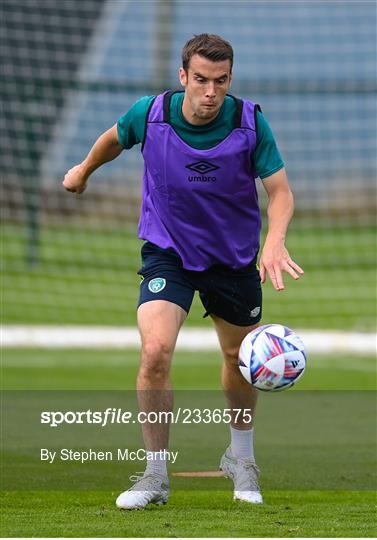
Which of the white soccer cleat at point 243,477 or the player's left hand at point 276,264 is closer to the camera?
the player's left hand at point 276,264

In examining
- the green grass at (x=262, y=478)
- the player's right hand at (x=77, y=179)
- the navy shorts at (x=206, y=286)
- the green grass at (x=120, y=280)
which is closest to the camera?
the green grass at (x=262, y=478)

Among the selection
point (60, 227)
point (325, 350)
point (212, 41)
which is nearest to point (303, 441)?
point (212, 41)

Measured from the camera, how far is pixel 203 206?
6461 millimetres

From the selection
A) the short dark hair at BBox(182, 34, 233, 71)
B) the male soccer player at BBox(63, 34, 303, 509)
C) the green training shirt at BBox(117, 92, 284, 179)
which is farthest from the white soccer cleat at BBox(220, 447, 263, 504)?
the short dark hair at BBox(182, 34, 233, 71)

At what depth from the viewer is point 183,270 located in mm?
6457

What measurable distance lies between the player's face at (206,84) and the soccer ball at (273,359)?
3.88 ft

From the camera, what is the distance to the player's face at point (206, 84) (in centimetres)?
620

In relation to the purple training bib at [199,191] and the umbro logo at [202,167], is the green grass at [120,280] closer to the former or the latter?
the purple training bib at [199,191]

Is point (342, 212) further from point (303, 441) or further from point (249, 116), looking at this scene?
point (249, 116)

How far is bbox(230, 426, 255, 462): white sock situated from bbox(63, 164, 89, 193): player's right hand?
64.7 inches

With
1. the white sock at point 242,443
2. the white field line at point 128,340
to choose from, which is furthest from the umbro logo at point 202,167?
the white field line at point 128,340

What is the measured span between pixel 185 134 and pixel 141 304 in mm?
937

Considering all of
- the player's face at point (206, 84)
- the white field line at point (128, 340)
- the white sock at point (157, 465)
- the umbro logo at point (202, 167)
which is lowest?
the white field line at point (128, 340)

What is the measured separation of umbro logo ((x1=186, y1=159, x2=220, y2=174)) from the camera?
21.0ft
